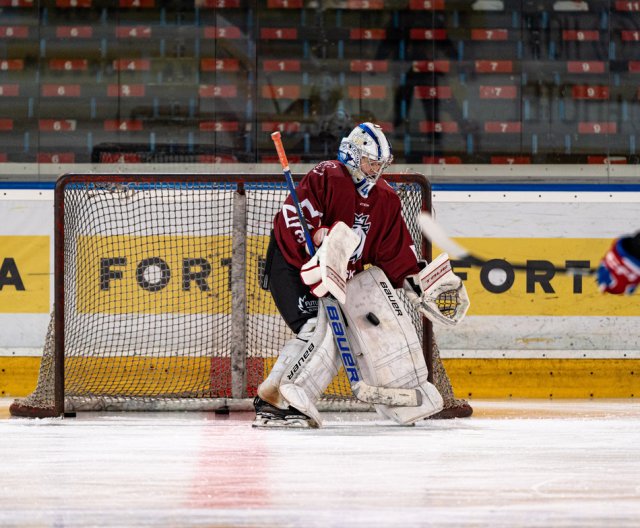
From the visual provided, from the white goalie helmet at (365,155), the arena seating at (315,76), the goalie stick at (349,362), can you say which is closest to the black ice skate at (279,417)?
the goalie stick at (349,362)

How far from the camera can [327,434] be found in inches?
173

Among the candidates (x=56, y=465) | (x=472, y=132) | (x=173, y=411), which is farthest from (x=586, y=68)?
(x=56, y=465)

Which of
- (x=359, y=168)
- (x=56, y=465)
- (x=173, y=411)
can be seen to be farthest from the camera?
(x=173, y=411)

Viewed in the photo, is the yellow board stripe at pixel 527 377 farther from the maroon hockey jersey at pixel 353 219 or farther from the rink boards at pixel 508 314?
the maroon hockey jersey at pixel 353 219

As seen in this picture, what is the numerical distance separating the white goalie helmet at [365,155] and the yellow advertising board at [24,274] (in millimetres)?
1943

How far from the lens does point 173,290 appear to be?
6012 millimetres

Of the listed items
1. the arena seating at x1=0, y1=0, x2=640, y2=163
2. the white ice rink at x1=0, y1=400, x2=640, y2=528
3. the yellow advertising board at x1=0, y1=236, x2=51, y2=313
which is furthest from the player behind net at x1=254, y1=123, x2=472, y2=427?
the arena seating at x1=0, y1=0, x2=640, y2=163

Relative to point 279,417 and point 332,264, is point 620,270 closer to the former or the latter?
point 332,264

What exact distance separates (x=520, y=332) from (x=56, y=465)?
3153mm

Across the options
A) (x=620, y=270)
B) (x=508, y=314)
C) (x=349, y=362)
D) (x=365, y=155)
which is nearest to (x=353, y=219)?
(x=365, y=155)

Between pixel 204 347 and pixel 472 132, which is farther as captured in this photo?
pixel 472 132

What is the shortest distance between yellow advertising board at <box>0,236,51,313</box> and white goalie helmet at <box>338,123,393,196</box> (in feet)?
6.37

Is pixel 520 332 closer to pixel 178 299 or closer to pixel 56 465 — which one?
pixel 178 299

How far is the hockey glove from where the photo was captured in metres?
2.97
